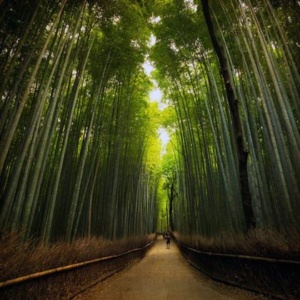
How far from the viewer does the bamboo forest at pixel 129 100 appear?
13.5 ft

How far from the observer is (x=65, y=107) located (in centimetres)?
628

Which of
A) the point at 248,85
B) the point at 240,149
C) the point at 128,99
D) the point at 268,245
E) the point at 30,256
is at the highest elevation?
the point at 128,99

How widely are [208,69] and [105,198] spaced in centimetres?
514

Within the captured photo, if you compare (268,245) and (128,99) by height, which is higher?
(128,99)

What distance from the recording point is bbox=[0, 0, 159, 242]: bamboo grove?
382 centimetres

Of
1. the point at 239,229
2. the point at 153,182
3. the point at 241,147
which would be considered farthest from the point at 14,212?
the point at 153,182

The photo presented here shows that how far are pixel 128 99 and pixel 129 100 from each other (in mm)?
435

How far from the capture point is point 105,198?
28.6ft

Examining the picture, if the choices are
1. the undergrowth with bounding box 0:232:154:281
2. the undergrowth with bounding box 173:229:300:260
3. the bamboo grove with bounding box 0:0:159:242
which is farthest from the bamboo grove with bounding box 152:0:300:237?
the undergrowth with bounding box 0:232:154:281

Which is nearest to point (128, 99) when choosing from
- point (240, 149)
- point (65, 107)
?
point (65, 107)

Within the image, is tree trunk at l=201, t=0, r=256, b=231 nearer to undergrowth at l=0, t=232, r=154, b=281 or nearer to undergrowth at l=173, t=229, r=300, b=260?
undergrowth at l=173, t=229, r=300, b=260

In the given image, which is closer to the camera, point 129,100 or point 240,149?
point 240,149

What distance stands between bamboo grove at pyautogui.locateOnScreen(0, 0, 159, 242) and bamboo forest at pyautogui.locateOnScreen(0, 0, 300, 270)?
0.11 ft

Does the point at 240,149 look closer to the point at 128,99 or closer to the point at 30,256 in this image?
the point at 30,256
